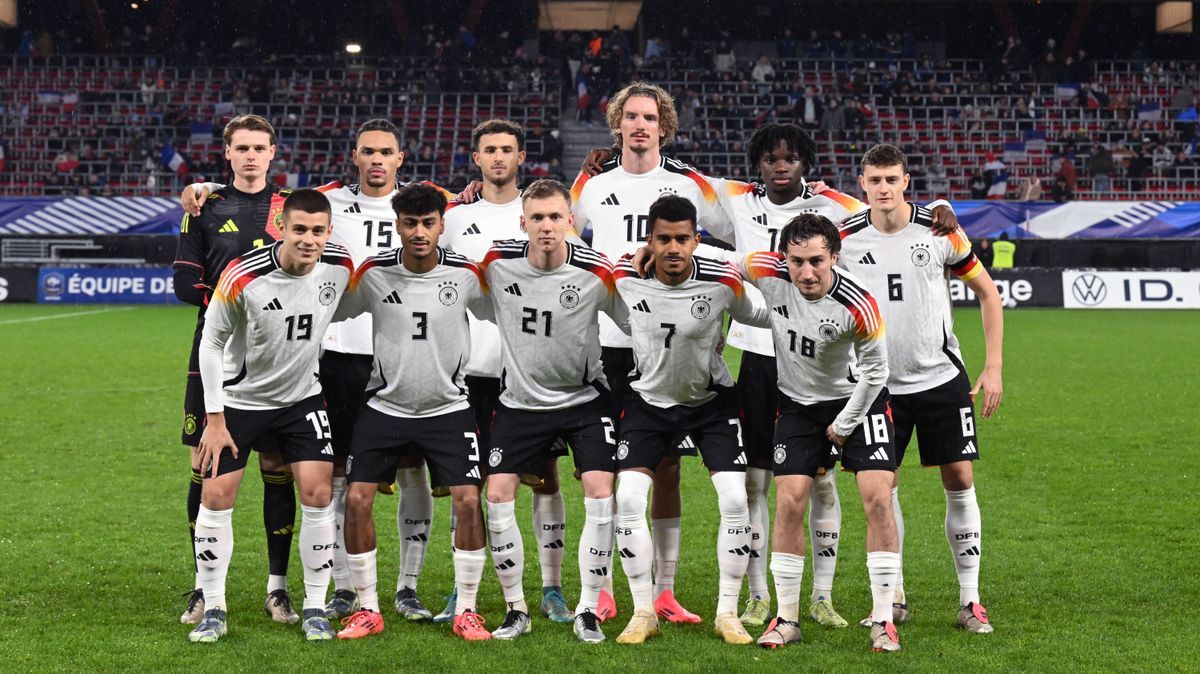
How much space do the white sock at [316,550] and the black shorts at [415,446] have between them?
0.67ft

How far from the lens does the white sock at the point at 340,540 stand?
5.93 metres

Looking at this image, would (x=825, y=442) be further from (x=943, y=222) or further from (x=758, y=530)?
(x=943, y=222)

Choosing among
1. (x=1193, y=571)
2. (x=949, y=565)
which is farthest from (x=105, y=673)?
(x=1193, y=571)

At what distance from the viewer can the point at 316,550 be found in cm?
546

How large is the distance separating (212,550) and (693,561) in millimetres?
2609

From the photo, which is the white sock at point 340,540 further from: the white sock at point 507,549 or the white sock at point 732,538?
the white sock at point 732,538

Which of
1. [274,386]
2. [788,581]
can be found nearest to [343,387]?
[274,386]

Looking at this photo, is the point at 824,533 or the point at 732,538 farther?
the point at 824,533

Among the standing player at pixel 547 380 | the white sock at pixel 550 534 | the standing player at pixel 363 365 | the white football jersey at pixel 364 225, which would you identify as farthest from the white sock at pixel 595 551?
the white football jersey at pixel 364 225

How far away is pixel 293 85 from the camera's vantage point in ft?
109

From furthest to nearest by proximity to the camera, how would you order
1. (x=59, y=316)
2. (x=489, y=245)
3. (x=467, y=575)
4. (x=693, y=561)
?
(x=59, y=316), (x=693, y=561), (x=489, y=245), (x=467, y=575)

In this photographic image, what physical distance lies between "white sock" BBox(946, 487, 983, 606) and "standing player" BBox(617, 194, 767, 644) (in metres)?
0.98

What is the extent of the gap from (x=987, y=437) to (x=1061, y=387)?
330 cm

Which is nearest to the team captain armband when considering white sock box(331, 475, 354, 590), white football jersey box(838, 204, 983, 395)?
white football jersey box(838, 204, 983, 395)
